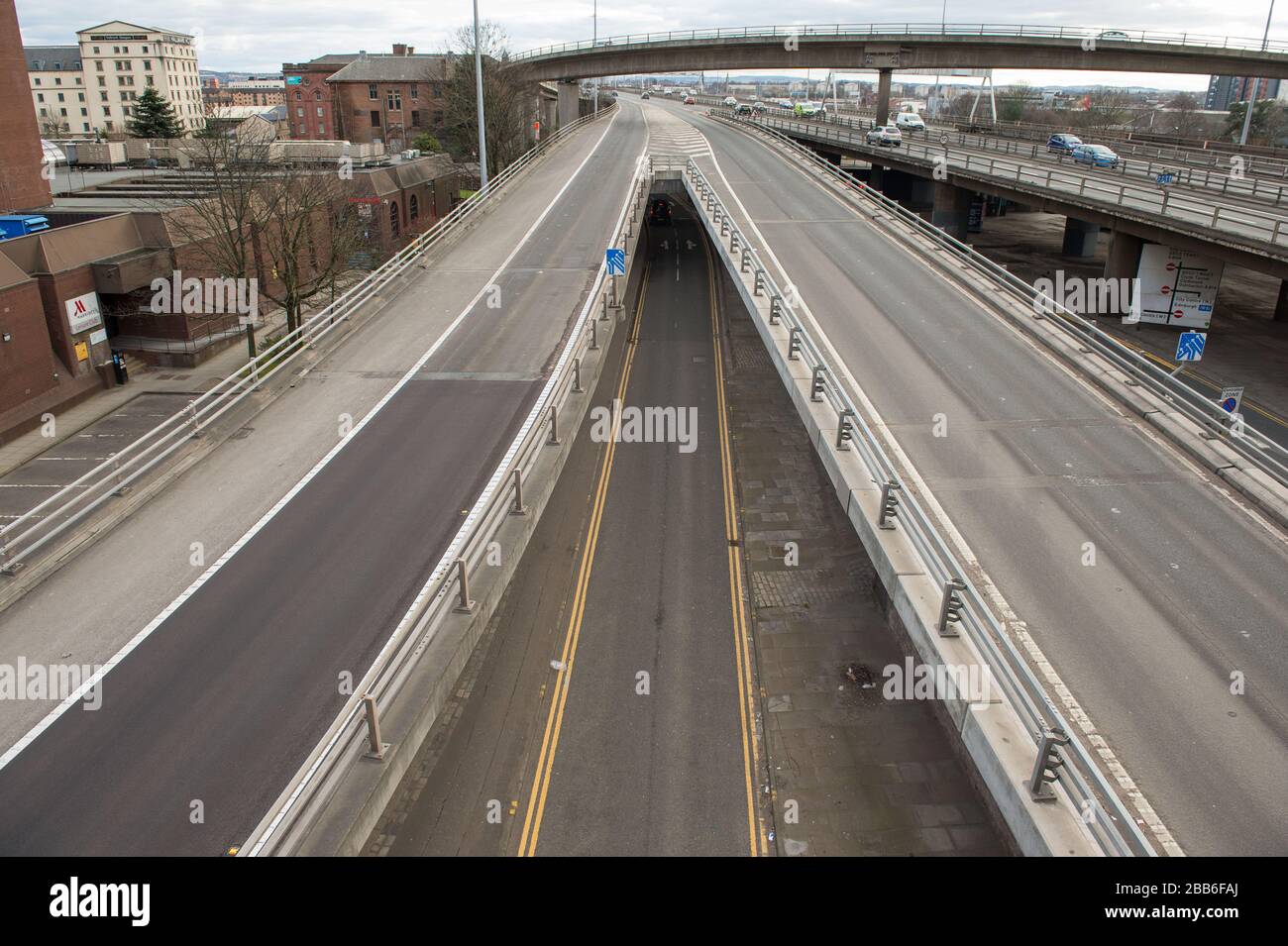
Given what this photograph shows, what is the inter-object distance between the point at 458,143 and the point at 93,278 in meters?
34.9

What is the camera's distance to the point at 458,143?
6050 cm

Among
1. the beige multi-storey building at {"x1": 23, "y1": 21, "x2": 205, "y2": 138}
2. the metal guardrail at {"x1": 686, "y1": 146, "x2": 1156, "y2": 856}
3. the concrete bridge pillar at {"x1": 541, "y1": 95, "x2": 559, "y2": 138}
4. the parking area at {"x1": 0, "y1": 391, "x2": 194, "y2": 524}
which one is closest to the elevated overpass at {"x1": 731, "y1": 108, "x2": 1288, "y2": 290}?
the metal guardrail at {"x1": 686, "y1": 146, "x2": 1156, "y2": 856}

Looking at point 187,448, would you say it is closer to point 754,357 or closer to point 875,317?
point 875,317

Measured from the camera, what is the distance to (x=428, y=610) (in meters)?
10.1

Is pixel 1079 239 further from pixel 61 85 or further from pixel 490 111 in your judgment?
pixel 61 85

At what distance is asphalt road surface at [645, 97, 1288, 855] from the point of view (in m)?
8.38

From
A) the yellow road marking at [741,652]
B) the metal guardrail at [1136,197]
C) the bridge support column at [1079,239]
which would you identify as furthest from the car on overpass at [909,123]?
the yellow road marking at [741,652]

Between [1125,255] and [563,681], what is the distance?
33565 millimetres

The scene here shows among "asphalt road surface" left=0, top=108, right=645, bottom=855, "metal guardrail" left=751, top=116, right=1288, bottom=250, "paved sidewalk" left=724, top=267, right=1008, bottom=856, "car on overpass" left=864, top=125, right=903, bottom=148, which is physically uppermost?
"car on overpass" left=864, top=125, right=903, bottom=148

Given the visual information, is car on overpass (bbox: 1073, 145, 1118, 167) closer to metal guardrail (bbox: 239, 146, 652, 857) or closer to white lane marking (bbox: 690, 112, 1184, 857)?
white lane marking (bbox: 690, 112, 1184, 857)

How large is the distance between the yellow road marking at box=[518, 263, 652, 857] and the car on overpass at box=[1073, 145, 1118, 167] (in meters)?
41.2
